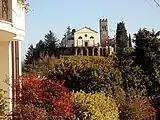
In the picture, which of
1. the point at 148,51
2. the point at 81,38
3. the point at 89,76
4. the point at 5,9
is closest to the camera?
the point at 5,9

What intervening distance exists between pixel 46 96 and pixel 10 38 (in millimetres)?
2155

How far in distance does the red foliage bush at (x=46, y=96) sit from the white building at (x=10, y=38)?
40 cm

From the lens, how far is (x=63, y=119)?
1397 centimetres

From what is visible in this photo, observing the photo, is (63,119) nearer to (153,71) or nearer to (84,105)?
(84,105)

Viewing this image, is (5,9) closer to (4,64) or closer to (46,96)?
(4,64)

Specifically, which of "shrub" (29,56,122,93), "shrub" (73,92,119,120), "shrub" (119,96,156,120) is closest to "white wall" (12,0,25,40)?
"shrub" (73,92,119,120)

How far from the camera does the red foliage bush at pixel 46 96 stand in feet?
42.3

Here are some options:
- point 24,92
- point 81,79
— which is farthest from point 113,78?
point 24,92

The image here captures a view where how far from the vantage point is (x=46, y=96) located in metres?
13.5

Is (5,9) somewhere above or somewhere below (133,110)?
above

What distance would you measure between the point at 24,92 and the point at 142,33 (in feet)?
76.9

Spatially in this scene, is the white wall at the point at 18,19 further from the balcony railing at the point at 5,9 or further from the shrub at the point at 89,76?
the shrub at the point at 89,76

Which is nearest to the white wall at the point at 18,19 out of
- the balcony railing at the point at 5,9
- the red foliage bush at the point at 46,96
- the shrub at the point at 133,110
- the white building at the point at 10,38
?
the white building at the point at 10,38

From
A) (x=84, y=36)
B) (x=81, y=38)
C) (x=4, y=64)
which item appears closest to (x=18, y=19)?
(x=4, y=64)
